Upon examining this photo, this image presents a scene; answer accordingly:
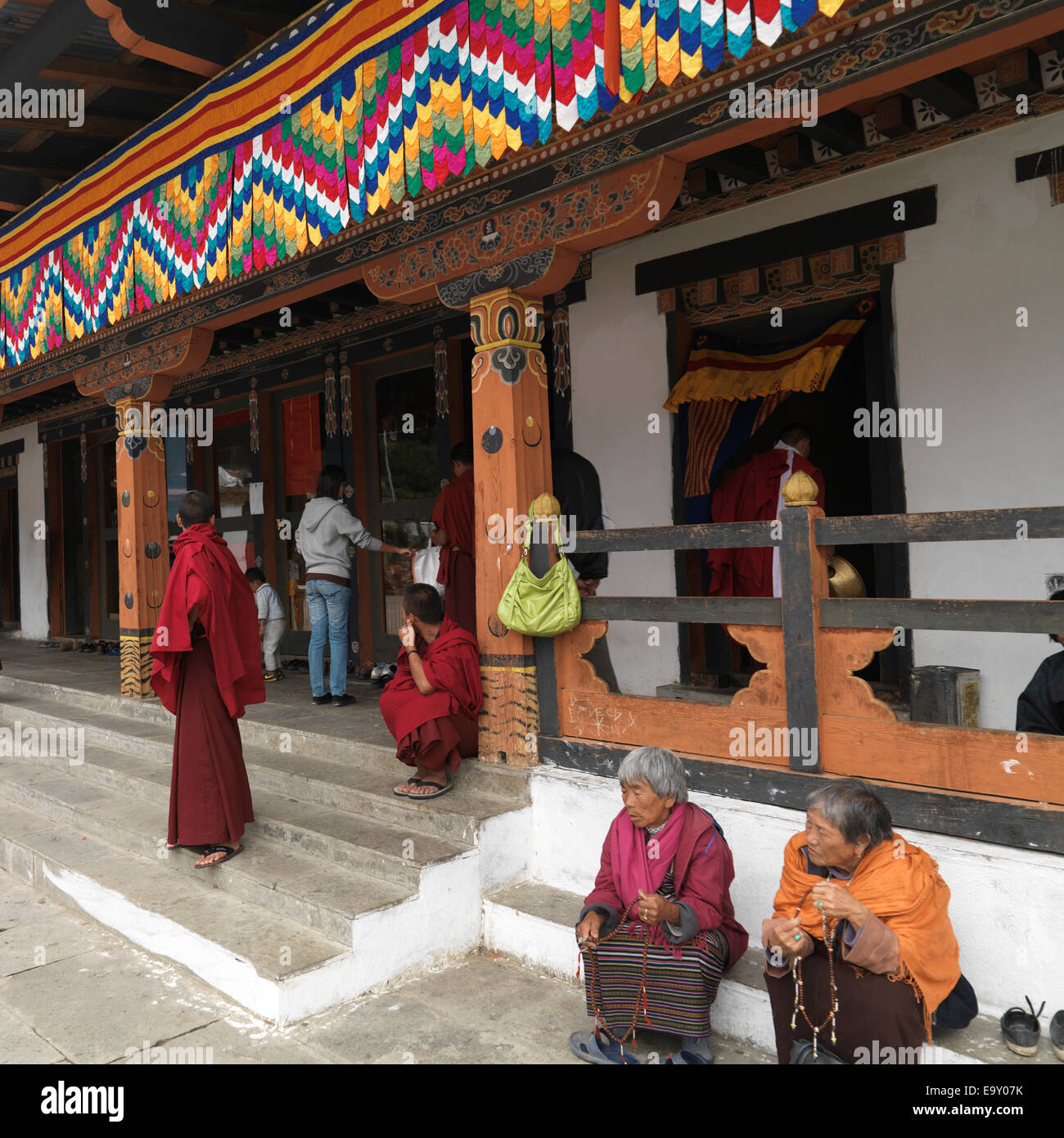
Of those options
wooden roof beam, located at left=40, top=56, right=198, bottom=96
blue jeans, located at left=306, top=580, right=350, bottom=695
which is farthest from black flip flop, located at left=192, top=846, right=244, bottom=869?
wooden roof beam, located at left=40, top=56, right=198, bottom=96

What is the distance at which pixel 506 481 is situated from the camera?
4.32 meters

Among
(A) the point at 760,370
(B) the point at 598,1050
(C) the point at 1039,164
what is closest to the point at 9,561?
(A) the point at 760,370

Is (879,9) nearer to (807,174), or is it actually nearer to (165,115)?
(807,174)

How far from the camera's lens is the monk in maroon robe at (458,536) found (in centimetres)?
565

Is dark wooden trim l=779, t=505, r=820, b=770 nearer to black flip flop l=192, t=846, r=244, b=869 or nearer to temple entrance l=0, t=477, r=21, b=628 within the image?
black flip flop l=192, t=846, r=244, b=869

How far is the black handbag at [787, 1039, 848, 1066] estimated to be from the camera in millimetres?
2611

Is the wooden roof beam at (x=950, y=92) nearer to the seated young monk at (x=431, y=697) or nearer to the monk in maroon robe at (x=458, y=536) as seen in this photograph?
the monk in maroon robe at (x=458, y=536)

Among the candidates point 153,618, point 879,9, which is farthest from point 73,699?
point 879,9

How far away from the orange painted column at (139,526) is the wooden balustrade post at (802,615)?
16.9ft

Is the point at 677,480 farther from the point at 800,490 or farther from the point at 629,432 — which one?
the point at 800,490

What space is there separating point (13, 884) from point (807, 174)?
219 inches

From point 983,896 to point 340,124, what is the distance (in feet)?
13.8

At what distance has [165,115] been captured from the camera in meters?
5.89

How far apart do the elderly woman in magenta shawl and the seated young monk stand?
131 centimetres
